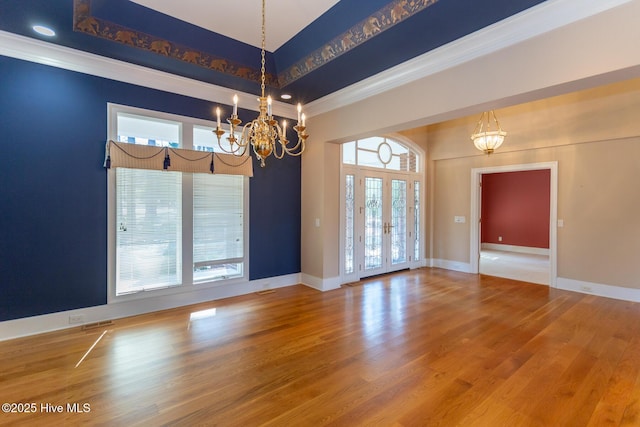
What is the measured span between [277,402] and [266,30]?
3774 mm

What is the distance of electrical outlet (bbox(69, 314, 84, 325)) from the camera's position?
3.51 metres

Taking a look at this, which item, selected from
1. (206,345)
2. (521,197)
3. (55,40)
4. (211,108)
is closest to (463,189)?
(521,197)

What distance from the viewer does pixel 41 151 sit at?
132 inches

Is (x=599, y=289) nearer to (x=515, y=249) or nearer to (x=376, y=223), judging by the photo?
(x=376, y=223)

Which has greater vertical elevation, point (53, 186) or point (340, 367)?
point (53, 186)

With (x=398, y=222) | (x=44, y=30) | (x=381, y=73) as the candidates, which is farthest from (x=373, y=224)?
(x=44, y=30)

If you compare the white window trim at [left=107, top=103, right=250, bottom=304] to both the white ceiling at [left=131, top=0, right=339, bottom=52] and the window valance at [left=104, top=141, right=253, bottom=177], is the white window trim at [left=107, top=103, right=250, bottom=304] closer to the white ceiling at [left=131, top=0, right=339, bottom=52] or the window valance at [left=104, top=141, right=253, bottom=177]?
the window valance at [left=104, top=141, right=253, bottom=177]

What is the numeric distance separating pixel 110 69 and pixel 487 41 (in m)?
4.32

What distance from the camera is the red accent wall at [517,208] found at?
8641mm

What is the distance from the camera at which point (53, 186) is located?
11.2 ft

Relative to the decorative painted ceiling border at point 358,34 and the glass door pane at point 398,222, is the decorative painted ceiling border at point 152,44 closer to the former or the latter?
the decorative painted ceiling border at point 358,34

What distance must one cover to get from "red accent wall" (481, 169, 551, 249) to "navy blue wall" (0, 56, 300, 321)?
32.0 ft

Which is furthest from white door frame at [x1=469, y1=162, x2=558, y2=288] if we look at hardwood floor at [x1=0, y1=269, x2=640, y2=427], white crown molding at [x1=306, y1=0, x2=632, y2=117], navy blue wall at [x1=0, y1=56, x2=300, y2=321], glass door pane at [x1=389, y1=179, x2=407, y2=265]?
navy blue wall at [x1=0, y1=56, x2=300, y2=321]

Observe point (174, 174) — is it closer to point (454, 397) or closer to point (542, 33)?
point (454, 397)
